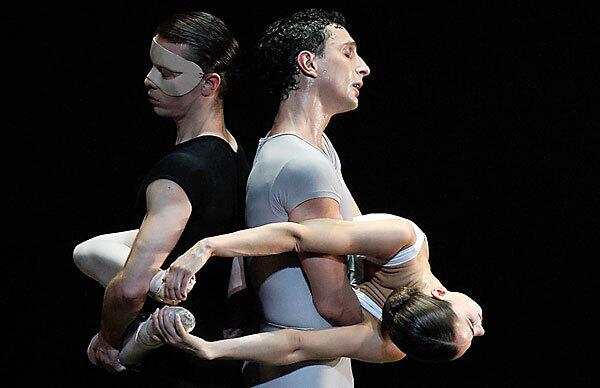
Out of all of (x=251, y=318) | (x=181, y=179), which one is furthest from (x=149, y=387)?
(x=181, y=179)

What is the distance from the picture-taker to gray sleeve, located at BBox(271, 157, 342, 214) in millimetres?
2734

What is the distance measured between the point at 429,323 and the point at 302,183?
421 mm

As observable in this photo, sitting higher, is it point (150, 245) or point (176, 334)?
point (150, 245)

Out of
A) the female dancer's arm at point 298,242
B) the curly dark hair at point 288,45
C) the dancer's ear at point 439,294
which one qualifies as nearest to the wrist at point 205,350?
the female dancer's arm at point 298,242

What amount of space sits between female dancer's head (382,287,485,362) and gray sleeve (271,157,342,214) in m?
0.28

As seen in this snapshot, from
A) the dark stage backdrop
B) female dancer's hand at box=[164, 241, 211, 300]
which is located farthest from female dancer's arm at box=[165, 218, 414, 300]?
the dark stage backdrop

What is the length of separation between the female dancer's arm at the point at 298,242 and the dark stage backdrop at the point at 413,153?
1.12 meters

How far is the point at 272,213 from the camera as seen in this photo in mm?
2781

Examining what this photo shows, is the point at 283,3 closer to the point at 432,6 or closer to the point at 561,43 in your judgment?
the point at 432,6

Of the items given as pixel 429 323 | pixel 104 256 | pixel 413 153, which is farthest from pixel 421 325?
pixel 413 153

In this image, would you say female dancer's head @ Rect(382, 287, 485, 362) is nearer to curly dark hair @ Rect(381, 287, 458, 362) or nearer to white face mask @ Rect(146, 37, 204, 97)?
curly dark hair @ Rect(381, 287, 458, 362)

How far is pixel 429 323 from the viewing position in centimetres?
275

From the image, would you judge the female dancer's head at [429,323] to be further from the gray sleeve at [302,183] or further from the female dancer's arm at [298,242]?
the gray sleeve at [302,183]

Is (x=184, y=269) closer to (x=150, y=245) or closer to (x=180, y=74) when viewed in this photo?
(x=150, y=245)
